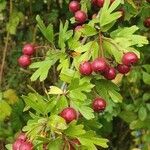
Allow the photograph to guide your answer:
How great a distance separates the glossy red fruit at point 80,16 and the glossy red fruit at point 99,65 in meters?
0.38

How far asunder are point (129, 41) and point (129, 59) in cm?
13

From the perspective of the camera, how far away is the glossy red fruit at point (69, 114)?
6.10 feet

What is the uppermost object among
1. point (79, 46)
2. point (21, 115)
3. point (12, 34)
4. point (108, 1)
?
point (108, 1)

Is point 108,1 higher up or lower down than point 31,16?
higher up

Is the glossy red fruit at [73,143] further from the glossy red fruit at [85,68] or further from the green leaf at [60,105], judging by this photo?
the glossy red fruit at [85,68]

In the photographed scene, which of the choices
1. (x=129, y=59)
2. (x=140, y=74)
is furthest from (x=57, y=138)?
(x=140, y=74)

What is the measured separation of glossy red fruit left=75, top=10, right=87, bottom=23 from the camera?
7.68 ft

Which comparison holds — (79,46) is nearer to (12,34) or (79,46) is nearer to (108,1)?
(108,1)

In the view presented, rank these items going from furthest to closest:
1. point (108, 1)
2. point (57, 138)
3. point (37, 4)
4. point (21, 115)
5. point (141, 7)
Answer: point (37, 4) < point (21, 115) < point (141, 7) < point (108, 1) < point (57, 138)

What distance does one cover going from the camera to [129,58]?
202cm

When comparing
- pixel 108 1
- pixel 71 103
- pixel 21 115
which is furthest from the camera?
pixel 21 115

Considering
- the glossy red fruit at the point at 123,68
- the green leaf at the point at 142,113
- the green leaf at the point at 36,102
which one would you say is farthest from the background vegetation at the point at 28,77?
the green leaf at the point at 36,102

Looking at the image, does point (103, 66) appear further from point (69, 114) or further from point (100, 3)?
point (100, 3)

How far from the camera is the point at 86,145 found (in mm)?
1870
